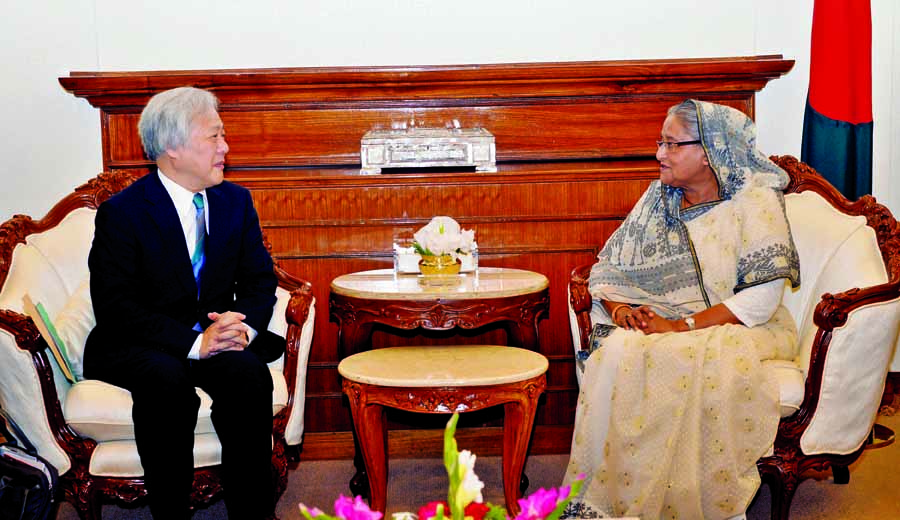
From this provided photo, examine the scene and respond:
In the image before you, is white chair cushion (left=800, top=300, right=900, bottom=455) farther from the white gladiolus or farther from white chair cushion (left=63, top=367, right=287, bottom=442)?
the white gladiolus

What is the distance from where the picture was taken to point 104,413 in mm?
3035

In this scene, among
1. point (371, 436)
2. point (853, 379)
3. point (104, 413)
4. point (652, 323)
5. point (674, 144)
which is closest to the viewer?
point (104, 413)

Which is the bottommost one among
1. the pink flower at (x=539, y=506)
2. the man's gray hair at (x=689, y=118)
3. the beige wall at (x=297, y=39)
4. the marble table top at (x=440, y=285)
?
the marble table top at (x=440, y=285)

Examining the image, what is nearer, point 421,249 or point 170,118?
point 170,118

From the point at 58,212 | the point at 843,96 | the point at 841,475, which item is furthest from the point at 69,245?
the point at 843,96

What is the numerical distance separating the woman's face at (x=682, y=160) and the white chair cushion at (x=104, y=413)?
1.77 meters

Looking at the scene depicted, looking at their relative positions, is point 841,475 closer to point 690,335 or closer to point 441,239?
point 690,335

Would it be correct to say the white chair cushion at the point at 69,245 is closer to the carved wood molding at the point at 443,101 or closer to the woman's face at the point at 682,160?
the carved wood molding at the point at 443,101

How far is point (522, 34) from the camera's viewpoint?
465 centimetres

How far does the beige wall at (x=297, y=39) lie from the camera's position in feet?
15.1

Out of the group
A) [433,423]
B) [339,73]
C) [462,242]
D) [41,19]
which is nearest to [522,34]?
[339,73]

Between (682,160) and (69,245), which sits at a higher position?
(682,160)

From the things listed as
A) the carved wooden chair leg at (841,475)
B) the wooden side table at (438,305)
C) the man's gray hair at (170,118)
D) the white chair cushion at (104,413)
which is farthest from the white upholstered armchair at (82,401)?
the carved wooden chair leg at (841,475)

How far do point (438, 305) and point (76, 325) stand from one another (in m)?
1.25
